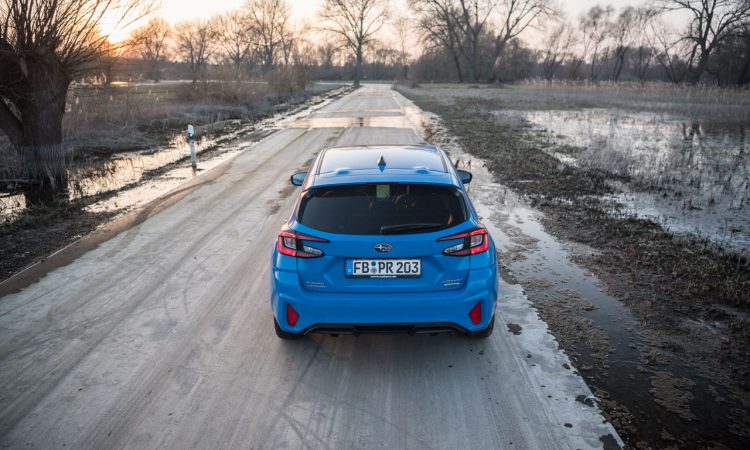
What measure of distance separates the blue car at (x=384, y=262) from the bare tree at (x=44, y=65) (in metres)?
8.21

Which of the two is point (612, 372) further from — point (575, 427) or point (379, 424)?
point (379, 424)

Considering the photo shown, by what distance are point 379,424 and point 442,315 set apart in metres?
0.91

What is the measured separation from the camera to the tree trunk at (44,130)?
10.5 metres

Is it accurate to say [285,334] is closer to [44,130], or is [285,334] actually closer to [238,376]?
[238,376]

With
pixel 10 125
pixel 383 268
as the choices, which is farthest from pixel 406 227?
pixel 10 125

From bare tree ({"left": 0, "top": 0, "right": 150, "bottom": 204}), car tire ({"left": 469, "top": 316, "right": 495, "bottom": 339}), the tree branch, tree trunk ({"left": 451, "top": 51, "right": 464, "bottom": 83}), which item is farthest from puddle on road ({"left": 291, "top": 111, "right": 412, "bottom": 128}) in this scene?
tree trunk ({"left": 451, "top": 51, "right": 464, "bottom": 83})

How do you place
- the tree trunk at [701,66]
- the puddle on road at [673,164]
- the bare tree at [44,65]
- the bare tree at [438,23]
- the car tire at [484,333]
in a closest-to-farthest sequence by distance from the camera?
the car tire at [484,333] < the puddle on road at [673,164] < the bare tree at [44,65] < the tree trunk at [701,66] < the bare tree at [438,23]

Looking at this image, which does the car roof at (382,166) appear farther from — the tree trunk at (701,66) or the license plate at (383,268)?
the tree trunk at (701,66)

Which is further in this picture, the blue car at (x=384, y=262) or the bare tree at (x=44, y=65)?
the bare tree at (x=44, y=65)

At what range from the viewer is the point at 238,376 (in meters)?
3.88

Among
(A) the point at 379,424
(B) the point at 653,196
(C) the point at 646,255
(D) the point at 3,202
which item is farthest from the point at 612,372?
(D) the point at 3,202

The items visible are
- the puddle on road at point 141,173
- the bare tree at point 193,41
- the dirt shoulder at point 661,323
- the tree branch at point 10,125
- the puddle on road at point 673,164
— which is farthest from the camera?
the bare tree at point 193,41

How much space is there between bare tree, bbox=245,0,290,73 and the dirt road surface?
7621 centimetres

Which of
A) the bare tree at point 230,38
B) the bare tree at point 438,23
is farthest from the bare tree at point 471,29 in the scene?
the bare tree at point 230,38
